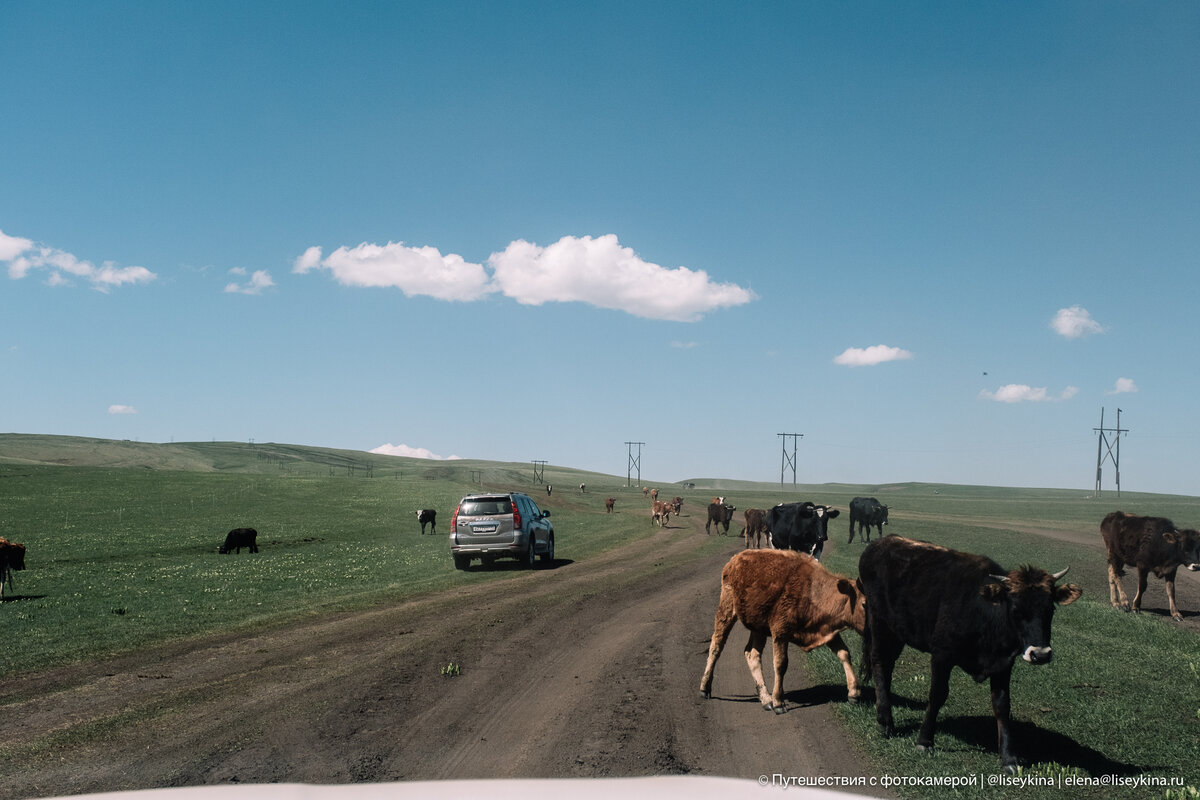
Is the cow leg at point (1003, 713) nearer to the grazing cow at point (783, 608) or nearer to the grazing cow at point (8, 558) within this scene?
the grazing cow at point (783, 608)

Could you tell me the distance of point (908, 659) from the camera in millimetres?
11734

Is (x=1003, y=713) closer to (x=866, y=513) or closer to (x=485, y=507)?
(x=485, y=507)

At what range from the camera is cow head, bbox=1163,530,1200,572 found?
17281 millimetres

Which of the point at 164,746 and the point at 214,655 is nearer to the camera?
the point at 164,746

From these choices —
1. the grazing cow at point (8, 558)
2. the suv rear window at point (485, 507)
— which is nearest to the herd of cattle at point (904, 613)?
the suv rear window at point (485, 507)

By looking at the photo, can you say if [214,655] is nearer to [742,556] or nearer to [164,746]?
[164,746]

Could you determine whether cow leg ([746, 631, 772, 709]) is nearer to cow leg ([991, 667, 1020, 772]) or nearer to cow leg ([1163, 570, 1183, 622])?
cow leg ([991, 667, 1020, 772])

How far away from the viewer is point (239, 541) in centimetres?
3247

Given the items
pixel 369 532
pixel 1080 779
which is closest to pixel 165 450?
pixel 369 532

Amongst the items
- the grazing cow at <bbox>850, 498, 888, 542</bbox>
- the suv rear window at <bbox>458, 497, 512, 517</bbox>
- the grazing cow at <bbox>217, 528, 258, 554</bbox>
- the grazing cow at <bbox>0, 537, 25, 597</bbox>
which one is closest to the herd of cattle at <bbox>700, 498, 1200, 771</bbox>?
the suv rear window at <bbox>458, 497, 512, 517</bbox>

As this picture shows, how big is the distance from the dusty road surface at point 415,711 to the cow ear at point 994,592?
1.93 metres

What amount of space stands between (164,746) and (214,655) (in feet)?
16.4

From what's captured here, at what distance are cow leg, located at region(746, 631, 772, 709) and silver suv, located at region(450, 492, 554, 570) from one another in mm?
15454

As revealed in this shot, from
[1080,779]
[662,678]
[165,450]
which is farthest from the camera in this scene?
[165,450]
